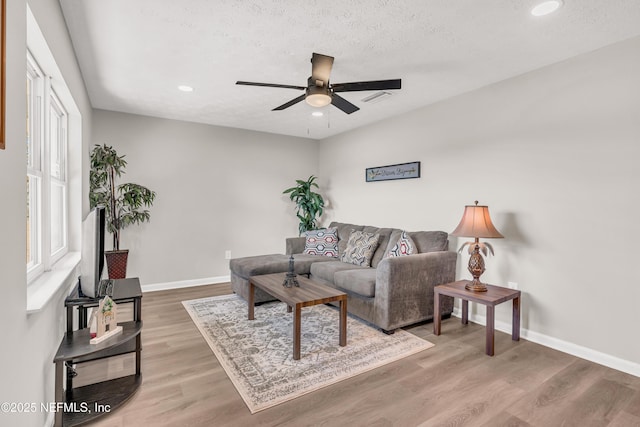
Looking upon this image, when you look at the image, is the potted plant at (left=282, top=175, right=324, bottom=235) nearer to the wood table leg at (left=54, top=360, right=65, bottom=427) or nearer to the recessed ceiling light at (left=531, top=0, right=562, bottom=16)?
the recessed ceiling light at (left=531, top=0, right=562, bottom=16)

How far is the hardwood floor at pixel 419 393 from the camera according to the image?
1908mm

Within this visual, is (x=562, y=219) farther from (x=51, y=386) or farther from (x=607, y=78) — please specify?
(x=51, y=386)

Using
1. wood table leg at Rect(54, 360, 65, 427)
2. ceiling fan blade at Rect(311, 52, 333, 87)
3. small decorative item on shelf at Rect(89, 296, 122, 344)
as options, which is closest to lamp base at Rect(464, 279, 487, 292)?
ceiling fan blade at Rect(311, 52, 333, 87)

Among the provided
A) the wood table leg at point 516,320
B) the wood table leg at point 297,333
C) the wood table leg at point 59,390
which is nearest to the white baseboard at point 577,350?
the wood table leg at point 516,320

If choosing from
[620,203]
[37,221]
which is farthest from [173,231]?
[620,203]

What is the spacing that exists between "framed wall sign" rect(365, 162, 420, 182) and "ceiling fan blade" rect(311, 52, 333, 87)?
2.12m

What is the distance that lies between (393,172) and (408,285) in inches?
74.2

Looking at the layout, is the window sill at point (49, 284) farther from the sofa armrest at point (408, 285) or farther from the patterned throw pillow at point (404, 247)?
the patterned throw pillow at point (404, 247)

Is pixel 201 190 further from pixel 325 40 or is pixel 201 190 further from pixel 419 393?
pixel 419 393

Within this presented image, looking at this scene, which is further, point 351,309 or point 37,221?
point 351,309

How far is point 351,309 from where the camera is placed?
3531 mm

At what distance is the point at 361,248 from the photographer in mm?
4172

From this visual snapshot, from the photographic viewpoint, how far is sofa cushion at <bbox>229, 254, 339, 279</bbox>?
12.9 ft

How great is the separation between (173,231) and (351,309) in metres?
2.97
